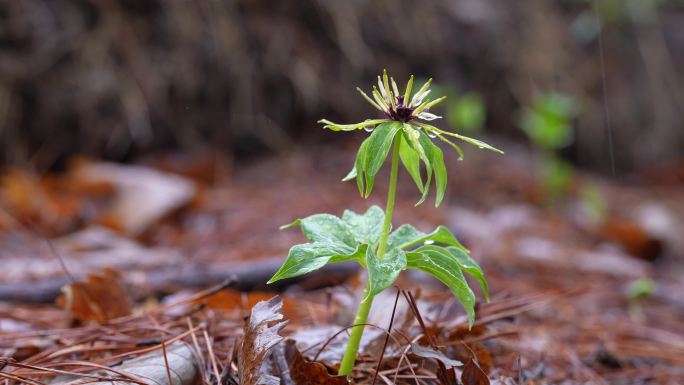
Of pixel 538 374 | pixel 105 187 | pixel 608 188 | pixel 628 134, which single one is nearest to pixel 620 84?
pixel 628 134

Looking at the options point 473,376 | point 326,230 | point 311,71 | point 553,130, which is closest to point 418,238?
point 326,230

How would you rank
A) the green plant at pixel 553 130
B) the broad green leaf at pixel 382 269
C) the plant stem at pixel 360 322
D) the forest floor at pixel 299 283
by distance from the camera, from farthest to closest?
the green plant at pixel 553 130
the forest floor at pixel 299 283
the plant stem at pixel 360 322
the broad green leaf at pixel 382 269

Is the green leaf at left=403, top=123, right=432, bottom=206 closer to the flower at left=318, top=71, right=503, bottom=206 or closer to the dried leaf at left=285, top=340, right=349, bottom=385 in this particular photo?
the flower at left=318, top=71, right=503, bottom=206

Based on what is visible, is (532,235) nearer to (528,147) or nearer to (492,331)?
(528,147)

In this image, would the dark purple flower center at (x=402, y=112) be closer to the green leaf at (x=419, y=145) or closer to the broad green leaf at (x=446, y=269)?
the green leaf at (x=419, y=145)

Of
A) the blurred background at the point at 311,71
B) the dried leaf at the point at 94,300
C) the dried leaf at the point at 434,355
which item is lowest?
the dried leaf at the point at 434,355

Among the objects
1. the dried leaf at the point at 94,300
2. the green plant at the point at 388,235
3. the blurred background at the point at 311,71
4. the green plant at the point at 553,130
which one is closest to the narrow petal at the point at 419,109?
the green plant at the point at 388,235

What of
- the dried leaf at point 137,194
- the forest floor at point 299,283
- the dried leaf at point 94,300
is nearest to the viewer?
the forest floor at point 299,283

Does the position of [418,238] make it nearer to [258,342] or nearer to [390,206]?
[390,206]
